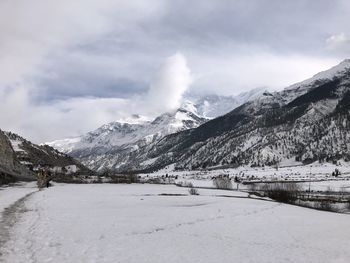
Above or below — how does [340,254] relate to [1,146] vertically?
below

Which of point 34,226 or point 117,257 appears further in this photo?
point 34,226

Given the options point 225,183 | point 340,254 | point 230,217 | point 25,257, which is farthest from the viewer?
point 225,183

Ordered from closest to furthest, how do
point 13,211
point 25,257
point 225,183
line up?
point 25,257 → point 13,211 → point 225,183

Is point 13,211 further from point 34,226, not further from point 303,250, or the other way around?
point 303,250

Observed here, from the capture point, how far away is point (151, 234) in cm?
2670

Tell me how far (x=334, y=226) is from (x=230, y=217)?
25.7ft

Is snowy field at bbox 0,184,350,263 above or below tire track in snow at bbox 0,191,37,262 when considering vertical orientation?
below

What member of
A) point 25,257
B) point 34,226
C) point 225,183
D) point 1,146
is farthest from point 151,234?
point 1,146

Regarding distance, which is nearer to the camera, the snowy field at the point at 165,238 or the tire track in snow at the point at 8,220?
the snowy field at the point at 165,238

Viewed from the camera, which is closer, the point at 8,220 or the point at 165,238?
the point at 165,238

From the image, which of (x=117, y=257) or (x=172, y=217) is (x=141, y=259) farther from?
(x=172, y=217)

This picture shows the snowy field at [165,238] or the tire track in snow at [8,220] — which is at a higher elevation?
the tire track in snow at [8,220]

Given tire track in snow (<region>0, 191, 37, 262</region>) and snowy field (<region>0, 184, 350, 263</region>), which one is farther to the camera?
tire track in snow (<region>0, 191, 37, 262</region>)

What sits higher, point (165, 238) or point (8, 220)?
point (8, 220)
